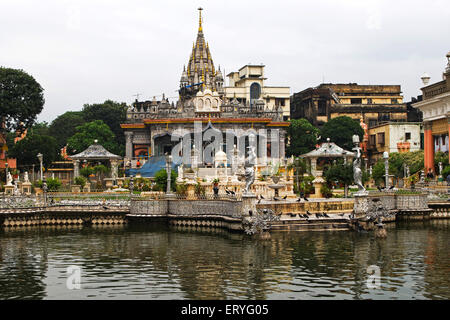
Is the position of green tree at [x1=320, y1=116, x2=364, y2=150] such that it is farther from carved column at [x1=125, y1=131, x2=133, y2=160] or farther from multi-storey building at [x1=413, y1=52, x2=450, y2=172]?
multi-storey building at [x1=413, y1=52, x2=450, y2=172]

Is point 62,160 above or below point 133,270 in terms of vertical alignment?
above

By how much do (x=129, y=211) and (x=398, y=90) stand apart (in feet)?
242

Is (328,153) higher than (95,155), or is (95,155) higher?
(95,155)

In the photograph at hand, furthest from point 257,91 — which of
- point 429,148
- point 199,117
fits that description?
point 429,148

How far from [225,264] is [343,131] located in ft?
209

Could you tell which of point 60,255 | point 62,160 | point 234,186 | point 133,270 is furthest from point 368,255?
point 62,160

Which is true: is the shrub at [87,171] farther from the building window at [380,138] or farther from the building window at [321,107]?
the building window at [321,107]

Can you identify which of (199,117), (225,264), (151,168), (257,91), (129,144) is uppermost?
(257,91)

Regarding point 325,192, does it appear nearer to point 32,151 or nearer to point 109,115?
point 32,151

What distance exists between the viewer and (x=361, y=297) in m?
16.5

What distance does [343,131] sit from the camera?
82.4 metres

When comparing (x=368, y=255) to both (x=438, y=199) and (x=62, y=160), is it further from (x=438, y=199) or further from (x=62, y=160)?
(x=62, y=160)
